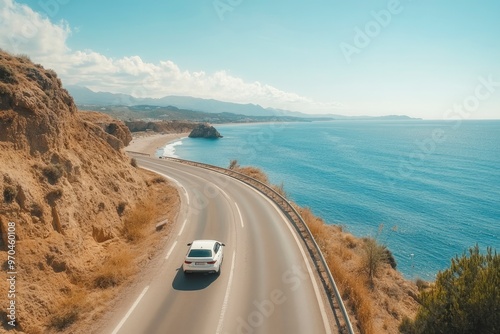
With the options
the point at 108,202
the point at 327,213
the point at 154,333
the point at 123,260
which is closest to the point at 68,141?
the point at 108,202

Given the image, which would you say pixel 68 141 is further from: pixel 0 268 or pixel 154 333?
pixel 154 333

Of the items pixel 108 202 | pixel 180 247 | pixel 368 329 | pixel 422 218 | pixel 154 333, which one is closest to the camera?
pixel 154 333

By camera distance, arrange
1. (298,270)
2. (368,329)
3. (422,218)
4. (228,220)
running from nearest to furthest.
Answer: (368,329), (298,270), (228,220), (422,218)

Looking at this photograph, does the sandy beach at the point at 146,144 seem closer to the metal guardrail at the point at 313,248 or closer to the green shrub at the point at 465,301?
the metal guardrail at the point at 313,248

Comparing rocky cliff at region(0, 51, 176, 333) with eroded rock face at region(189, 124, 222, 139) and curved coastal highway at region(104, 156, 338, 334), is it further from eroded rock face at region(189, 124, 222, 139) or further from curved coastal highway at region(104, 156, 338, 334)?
eroded rock face at region(189, 124, 222, 139)

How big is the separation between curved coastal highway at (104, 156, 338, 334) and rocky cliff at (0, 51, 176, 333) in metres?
3.01

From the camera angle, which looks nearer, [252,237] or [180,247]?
[180,247]

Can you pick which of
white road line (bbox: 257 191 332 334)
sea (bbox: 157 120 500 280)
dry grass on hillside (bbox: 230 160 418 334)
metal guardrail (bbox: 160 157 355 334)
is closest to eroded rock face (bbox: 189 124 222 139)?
sea (bbox: 157 120 500 280)

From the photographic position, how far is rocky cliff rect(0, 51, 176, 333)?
1155cm

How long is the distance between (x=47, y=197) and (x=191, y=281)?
26.0 ft

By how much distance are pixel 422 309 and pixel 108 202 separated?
714 inches

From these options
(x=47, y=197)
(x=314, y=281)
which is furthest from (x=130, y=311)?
(x=314, y=281)

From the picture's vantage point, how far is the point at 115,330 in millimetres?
10492

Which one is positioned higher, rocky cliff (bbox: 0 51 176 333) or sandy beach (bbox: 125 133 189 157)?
rocky cliff (bbox: 0 51 176 333)
